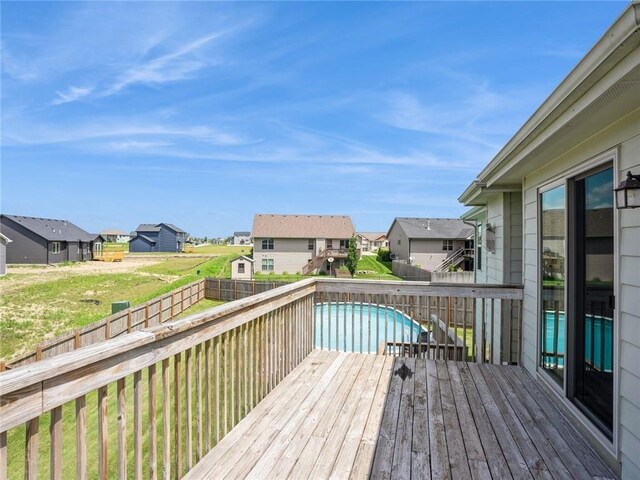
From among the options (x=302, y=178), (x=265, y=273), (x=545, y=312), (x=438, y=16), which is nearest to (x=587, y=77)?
(x=545, y=312)

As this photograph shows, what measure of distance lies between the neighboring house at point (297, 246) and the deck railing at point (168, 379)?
20382mm

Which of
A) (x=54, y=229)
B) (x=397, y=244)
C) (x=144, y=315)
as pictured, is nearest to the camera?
(x=144, y=315)

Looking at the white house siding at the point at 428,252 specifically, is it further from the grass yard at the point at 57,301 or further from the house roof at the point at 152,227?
the house roof at the point at 152,227

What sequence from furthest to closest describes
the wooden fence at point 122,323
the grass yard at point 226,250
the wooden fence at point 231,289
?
1. the grass yard at point 226,250
2. the wooden fence at point 231,289
3. the wooden fence at point 122,323

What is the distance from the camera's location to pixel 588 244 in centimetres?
268

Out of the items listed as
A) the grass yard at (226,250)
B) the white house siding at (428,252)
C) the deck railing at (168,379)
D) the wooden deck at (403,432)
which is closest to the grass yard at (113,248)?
the grass yard at (226,250)

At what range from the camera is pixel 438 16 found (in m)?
6.38

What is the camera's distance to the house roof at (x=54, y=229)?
28875 millimetres

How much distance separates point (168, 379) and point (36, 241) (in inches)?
1361

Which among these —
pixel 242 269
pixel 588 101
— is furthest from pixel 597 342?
pixel 242 269

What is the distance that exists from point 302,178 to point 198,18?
3463 cm

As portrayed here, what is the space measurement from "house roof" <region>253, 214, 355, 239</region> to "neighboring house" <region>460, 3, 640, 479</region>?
2205 cm

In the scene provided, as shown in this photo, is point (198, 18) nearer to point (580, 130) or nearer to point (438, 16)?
point (438, 16)

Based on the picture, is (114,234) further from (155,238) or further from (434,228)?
(434,228)
